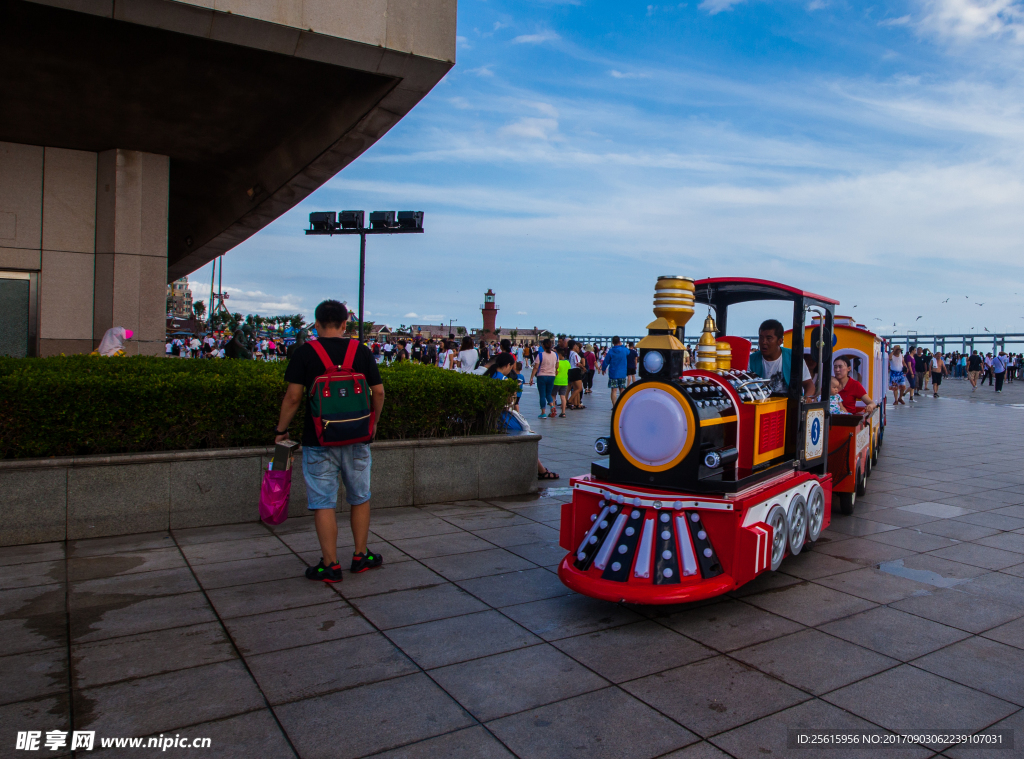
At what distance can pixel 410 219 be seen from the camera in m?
20.7

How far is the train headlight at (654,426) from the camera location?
14.3ft

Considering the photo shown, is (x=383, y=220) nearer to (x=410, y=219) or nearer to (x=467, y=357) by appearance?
(x=410, y=219)

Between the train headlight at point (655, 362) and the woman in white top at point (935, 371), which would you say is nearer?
the train headlight at point (655, 362)

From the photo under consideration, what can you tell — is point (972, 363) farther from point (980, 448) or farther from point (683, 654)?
point (683, 654)

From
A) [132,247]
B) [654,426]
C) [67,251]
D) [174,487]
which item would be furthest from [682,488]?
[67,251]

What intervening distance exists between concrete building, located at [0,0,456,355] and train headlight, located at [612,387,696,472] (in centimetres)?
582

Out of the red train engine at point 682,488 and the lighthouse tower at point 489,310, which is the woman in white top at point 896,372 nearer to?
the red train engine at point 682,488

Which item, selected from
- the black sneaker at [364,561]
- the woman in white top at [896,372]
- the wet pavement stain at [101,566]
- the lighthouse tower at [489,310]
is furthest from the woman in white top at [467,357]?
the lighthouse tower at [489,310]

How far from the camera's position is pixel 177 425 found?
589 centimetres

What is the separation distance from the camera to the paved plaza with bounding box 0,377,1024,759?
290cm

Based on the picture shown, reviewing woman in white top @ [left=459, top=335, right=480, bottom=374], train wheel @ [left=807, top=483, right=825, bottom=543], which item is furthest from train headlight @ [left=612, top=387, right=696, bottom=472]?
woman in white top @ [left=459, top=335, right=480, bottom=374]

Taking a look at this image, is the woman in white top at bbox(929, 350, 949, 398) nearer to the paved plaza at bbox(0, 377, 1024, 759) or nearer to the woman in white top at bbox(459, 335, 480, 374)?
the woman in white top at bbox(459, 335, 480, 374)

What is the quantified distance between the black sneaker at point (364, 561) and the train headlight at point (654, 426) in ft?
6.25

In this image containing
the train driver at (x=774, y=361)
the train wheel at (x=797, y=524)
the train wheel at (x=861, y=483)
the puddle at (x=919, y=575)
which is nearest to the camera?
the puddle at (x=919, y=575)
